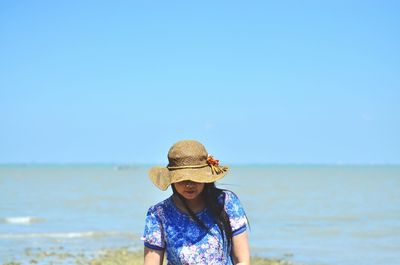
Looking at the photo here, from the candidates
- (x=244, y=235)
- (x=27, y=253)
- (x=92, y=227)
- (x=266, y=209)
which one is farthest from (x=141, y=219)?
(x=244, y=235)

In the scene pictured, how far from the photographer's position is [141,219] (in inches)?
903

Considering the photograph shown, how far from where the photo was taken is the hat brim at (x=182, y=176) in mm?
3752

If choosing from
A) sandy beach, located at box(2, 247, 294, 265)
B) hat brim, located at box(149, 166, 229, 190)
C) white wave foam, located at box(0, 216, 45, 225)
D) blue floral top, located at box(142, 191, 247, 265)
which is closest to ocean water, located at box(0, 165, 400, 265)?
white wave foam, located at box(0, 216, 45, 225)

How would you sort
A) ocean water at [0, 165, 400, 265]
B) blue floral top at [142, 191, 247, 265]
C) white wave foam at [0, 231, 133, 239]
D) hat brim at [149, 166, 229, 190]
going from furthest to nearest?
white wave foam at [0, 231, 133, 239] < ocean water at [0, 165, 400, 265] < blue floral top at [142, 191, 247, 265] < hat brim at [149, 166, 229, 190]

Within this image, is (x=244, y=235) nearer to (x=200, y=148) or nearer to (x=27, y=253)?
(x=200, y=148)

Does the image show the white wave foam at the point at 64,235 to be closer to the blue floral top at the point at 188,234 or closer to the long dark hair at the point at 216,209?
the blue floral top at the point at 188,234

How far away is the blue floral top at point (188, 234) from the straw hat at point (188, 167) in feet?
0.58

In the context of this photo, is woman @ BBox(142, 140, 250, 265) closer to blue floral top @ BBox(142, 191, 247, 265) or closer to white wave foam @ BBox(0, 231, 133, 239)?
blue floral top @ BBox(142, 191, 247, 265)

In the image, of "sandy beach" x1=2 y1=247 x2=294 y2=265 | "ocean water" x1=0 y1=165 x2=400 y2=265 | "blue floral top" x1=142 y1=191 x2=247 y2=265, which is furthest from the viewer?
"ocean water" x1=0 y1=165 x2=400 y2=265

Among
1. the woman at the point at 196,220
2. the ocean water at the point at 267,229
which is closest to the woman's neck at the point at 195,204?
the woman at the point at 196,220

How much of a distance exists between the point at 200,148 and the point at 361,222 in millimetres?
19409

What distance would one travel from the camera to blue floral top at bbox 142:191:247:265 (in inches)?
152

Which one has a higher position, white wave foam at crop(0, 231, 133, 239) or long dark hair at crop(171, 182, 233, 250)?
white wave foam at crop(0, 231, 133, 239)

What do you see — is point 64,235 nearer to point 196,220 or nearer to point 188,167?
point 196,220
